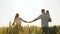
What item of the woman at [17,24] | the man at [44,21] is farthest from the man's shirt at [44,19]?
the woman at [17,24]

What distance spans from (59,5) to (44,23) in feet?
0.94

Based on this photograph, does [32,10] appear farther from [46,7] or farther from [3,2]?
[3,2]

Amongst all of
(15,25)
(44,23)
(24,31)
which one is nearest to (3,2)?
(15,25)

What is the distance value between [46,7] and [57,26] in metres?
0.27

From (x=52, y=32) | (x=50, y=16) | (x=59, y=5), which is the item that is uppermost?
A: (x=59, y=5)

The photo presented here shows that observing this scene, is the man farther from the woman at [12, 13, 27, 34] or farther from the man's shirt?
the woman at [12, 13, 27, 34]

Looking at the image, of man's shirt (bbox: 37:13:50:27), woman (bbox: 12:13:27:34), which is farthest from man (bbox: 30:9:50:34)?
woman (bbox: 12:13:27:34)

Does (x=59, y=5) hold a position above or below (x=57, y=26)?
above

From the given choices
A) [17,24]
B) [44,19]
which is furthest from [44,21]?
[17,24]

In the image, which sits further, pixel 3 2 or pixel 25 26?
pixel 3 2

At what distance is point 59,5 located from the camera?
183 cm

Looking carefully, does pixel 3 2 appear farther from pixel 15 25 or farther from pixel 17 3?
pixel 15 25

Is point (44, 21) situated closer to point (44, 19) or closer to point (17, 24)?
point (44, 19)

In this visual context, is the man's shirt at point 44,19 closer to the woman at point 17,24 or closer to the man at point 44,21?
the man at point 44,21
